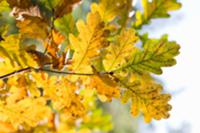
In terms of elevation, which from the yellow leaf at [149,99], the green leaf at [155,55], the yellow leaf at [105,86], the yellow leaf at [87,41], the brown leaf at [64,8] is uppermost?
the brown leaf at [64,8]

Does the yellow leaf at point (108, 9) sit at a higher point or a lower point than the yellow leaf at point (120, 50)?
higher

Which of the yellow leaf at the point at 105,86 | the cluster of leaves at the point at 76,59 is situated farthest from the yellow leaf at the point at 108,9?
the yellow leaf at the point at 105,86

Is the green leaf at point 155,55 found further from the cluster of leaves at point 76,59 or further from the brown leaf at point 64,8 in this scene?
the brown leaf at point 64,8

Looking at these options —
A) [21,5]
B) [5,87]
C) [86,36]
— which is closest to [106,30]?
[86,36]

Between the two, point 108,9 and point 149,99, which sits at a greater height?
point 108,9

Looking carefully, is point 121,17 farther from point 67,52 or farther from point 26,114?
point 26,114

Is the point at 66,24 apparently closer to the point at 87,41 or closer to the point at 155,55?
the point at 87,41

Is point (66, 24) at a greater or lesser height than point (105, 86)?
greater

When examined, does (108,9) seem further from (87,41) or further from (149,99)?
(149,99)

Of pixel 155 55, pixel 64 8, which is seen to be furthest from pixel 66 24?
pixel 155 55
